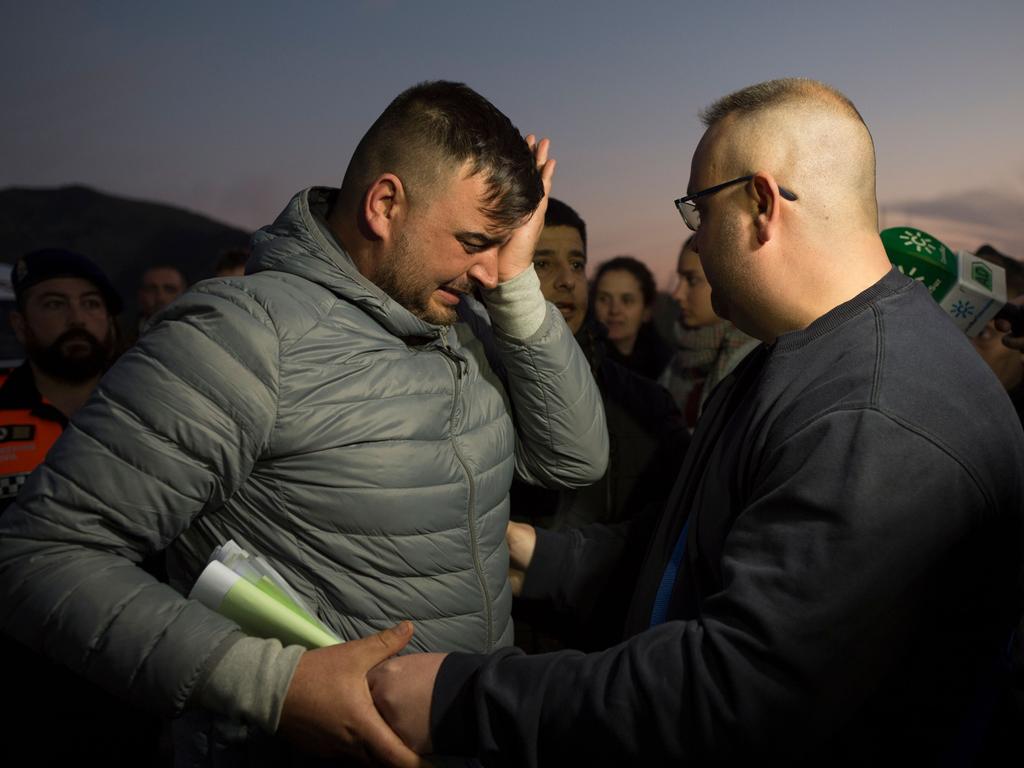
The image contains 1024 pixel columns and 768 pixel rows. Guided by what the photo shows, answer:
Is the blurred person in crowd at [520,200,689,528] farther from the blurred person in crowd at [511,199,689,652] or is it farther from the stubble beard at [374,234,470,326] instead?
the stubble beard at [374,234,470,326]

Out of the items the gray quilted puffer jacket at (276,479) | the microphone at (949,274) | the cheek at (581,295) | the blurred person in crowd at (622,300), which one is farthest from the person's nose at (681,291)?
the gray quilted puffer jacket at (276,479)

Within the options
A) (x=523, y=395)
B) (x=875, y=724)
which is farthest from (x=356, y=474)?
(x=875, y=724)

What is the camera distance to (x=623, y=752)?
4.28ft

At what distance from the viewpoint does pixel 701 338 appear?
188 inches

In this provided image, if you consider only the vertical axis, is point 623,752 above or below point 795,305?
below

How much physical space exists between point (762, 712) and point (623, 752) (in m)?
0.23

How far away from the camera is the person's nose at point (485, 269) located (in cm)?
203

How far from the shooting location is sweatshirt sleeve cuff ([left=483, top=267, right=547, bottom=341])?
2.10m

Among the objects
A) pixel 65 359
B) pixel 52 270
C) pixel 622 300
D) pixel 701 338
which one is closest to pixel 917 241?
pixel 701 338

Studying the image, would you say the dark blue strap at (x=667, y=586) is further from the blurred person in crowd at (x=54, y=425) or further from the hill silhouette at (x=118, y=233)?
the hill silhouette at (x=118, y=233)

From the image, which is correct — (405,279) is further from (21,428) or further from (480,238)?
(21,428)

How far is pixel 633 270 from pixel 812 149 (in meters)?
4.64

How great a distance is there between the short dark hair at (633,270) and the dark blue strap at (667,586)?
457 cm

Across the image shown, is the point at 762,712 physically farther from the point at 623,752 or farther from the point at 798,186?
the point at 798,186
